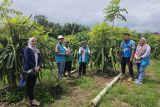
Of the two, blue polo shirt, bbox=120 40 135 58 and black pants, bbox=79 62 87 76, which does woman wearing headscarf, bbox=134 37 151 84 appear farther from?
black pants, bbox=79 62 87 76

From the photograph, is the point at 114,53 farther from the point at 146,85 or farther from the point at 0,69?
the point at 0,69

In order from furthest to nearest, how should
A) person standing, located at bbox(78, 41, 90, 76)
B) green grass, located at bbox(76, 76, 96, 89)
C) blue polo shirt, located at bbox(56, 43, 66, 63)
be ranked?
person standing, located at bbox(78, 41, 90, 76) → blue polo shirt, located at bbox(56, 43, 66, 63) → green grass, located at bbox(76, 76, 96, 89)

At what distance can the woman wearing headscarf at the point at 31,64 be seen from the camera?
25.9 feet

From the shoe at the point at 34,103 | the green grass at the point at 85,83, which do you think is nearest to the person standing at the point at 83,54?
the green grass at the point at 85,83

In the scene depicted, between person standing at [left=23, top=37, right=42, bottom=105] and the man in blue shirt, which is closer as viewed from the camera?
Result: person standing at [left=23, top=37, right=42, bottom=105]

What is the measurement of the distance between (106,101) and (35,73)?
2.16m

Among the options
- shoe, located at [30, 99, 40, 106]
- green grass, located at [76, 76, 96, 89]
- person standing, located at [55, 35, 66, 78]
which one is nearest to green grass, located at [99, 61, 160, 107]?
green grass, located at [76, 76, 96, 89]

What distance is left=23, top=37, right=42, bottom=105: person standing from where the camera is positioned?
7883 mm

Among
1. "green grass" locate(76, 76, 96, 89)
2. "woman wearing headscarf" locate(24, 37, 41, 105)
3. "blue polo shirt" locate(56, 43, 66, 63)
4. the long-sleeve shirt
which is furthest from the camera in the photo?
"blue polo shirt" locate(56, 43, 66, 63)

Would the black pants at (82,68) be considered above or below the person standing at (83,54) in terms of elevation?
below

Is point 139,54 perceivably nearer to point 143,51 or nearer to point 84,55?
point 143,51

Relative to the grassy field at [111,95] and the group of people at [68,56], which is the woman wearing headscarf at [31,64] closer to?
the grassy field at [111,95]

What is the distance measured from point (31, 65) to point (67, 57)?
16.2 feet

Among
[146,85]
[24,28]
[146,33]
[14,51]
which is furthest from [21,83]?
[146,33]
